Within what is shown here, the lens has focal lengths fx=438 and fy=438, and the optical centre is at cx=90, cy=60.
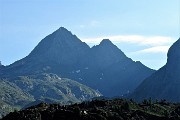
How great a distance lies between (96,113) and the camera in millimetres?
168500

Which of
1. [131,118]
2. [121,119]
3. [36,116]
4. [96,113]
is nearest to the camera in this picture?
[36,116]

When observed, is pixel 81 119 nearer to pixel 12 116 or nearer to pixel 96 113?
pixel 96 113

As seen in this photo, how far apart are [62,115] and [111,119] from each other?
2545 cm

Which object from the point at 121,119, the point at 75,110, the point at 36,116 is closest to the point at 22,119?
the point at 36,116

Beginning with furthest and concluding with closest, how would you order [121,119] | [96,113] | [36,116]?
1. [121,119]
2. [96,113]
3. [36,116]

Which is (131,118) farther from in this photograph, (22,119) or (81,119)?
(22,119)

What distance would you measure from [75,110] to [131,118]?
44066 millimetres

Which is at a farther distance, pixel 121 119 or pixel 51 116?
pixel 121 119

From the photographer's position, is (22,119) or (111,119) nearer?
(22,119)

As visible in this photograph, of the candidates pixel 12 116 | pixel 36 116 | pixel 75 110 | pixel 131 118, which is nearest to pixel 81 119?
pixel 75 110

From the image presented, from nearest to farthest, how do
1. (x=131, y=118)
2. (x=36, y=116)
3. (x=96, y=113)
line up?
(x=36, y=116)
(x=96, y=113)
(x=131, y=118)

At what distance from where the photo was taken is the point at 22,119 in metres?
153

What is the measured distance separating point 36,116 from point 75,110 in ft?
49.5

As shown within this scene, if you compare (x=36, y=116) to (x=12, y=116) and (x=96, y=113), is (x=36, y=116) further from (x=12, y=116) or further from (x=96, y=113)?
(x=96, y=113)
